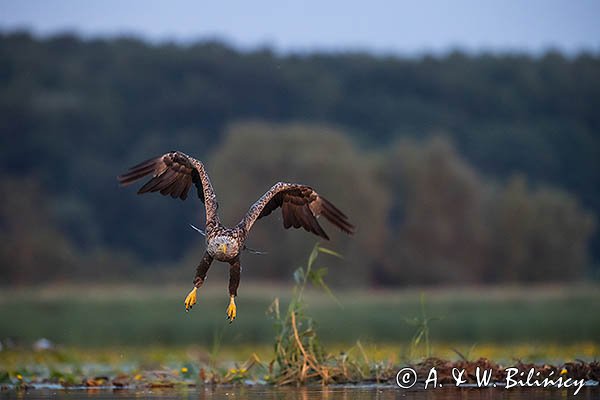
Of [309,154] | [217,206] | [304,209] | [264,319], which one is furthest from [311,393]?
[309,154]

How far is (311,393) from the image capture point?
469 inches

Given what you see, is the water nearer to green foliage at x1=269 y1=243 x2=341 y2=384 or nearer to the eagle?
green foliage at x1=269 y1=243 x2=341 y2=384

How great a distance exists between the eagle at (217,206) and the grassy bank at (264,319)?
10952 millimetres

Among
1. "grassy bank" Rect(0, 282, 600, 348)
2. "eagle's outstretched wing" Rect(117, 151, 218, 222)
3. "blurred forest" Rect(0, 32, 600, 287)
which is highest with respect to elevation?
"blurred forest" Rect(0, 32, 600, 287)

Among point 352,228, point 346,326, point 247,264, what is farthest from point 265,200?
point 247,264

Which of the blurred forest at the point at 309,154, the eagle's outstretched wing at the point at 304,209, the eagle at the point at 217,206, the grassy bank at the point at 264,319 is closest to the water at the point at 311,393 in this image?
the eagle at the point at 217,206

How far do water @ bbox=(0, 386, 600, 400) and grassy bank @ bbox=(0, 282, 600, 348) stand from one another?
1240cm

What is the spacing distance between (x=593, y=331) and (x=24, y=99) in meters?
67.0

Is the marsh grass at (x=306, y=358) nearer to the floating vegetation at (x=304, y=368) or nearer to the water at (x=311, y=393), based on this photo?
the floating vegetation at (x=304, y=368)

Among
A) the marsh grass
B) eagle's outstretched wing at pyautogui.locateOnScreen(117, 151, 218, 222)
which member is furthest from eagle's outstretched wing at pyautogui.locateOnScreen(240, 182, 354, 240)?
the marsh grass

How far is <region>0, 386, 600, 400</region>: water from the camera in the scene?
11383 millimetres

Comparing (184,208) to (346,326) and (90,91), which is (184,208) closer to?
(90,91)

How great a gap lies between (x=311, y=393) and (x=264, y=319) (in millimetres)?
20412

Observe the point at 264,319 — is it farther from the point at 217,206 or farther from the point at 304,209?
the point at 217,206
